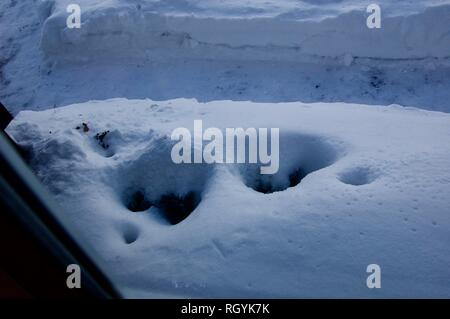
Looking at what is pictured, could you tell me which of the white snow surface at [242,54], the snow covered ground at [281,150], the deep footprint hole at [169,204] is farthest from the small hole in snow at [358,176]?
the white snow surface at [242,54]

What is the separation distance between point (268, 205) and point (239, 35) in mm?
3661

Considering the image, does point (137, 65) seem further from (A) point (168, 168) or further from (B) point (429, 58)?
(B) point (429, 58)

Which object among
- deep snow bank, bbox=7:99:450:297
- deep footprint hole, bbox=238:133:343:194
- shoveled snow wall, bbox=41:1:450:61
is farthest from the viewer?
shoveled snow wall, bbox=41:1:450:61

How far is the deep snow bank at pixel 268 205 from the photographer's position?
→ 1.93 meters

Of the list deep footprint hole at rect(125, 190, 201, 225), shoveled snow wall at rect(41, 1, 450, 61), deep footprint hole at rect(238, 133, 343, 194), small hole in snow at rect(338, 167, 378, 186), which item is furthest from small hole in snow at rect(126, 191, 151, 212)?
shoveled snow wall at rect(41, 1, 450, 61)

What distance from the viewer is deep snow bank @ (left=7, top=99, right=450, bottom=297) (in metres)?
1.93

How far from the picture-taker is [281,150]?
279 cm

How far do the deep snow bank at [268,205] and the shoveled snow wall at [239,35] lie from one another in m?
2.19

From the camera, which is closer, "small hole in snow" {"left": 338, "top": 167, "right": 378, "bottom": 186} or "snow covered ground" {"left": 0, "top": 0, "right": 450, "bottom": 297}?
"snow covered ground" {"left": 0, "top": 0, "right": 450, "bottom": 297}

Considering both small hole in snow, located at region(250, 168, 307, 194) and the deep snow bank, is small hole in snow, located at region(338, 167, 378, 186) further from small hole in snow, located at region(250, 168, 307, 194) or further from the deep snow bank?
small hole in snow, located at region(250, 168, 307, 194)

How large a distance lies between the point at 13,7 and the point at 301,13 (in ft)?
17.3

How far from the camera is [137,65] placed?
5762mm

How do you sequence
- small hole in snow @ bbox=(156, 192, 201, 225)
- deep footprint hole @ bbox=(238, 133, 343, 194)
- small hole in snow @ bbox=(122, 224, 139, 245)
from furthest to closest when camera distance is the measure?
deep footprint hole @ bbox=(238, 133, 343, 194)
small hole in snow @ bbox=(156, 192, 201, 225)
small hole in snow @ bbox=(122, 224, 139, 245)

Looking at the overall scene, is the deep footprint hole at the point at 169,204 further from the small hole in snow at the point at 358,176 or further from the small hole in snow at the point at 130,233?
the small hole in snow at the point at 358,176
